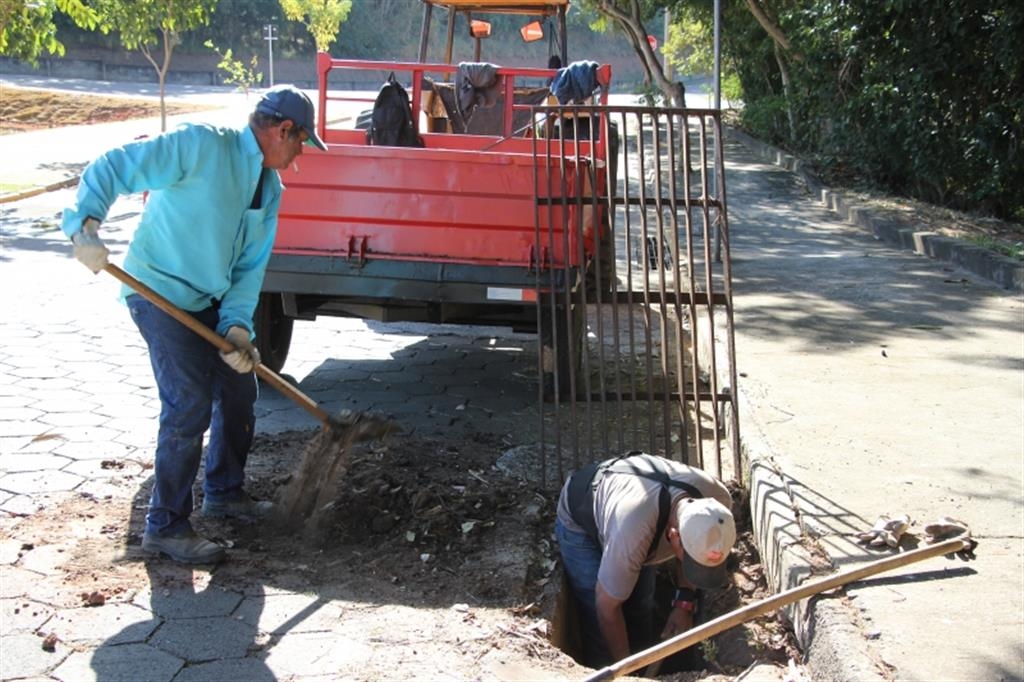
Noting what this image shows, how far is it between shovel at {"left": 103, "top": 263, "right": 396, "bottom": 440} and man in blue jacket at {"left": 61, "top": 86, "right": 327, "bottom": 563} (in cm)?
9

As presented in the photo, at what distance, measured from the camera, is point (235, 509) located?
4992 mm

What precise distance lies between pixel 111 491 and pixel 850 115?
12711 millimetres

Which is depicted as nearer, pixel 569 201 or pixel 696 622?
pixel 696 622

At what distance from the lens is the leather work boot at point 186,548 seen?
4.45m

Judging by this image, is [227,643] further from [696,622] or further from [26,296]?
[26,296]

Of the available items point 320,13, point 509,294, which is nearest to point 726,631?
point 509,294

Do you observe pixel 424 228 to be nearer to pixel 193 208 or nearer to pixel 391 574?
pixel 193 208

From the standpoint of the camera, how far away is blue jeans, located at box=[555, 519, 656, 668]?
463 centimetres

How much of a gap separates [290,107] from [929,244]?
7.90 meters

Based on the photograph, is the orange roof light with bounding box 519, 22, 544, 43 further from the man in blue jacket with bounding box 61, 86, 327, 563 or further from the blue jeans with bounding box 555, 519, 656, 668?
the blue jeans with bounding box 555, 519, 656, 668

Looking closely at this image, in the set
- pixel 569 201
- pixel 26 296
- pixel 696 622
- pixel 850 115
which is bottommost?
pixel 696 622

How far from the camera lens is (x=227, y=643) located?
3908 mm

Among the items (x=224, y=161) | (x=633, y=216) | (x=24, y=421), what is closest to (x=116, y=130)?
(x=633, y=216)

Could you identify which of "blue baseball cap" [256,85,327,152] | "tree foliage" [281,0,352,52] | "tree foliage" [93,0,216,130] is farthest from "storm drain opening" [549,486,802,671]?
"tree foliage" [281,0,352,52]
